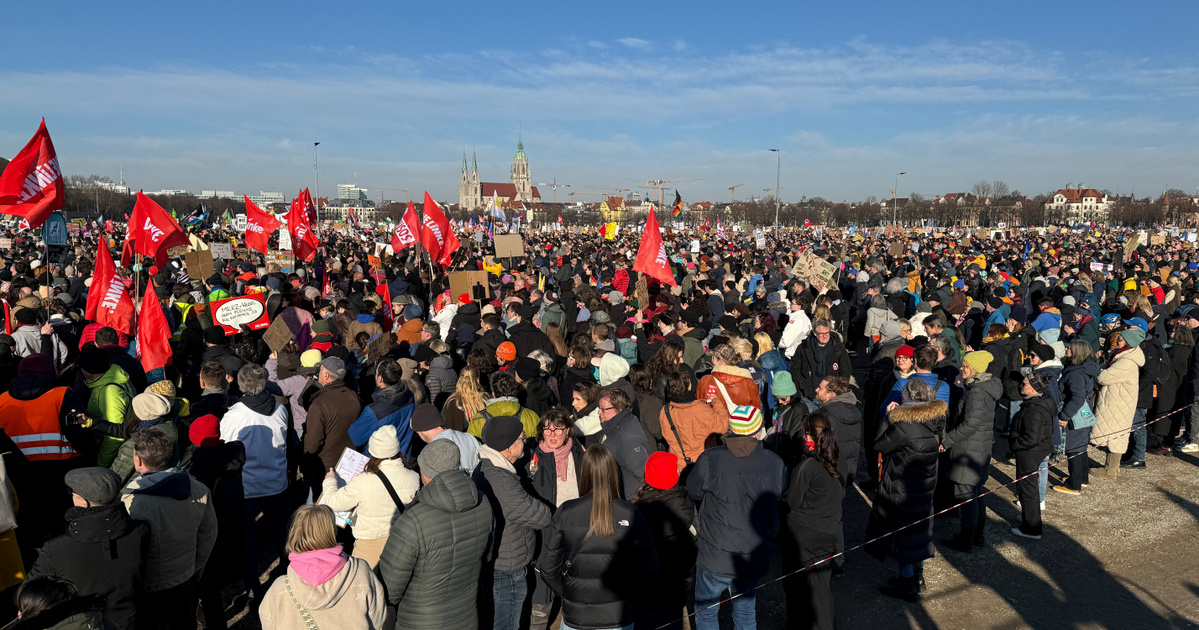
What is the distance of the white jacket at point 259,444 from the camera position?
16.2ft

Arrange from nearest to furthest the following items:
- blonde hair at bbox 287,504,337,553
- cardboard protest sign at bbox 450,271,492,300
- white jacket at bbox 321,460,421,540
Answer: blonde hair at bbox 287,504,337,553 → white jacket at bbox 321,460,421,540 → cardboard protest sign at bbox 450,271,492,300

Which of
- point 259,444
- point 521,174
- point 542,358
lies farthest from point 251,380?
point 521,174

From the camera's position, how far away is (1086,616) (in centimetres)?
500

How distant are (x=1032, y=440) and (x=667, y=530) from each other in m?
3.60

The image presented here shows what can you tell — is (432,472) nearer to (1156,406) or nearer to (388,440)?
(388,440)

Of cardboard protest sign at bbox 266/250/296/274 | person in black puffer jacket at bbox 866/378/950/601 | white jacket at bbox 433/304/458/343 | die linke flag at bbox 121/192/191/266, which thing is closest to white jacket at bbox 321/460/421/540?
person in black puffer jacket at bbox 866/378/950/601

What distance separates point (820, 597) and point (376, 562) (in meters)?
2.65

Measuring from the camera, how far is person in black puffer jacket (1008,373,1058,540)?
580 centimetres

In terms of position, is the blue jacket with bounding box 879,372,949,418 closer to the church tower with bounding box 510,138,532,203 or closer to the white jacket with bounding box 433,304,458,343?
the white jacket with bounding box 433,304,458,343

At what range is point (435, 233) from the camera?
44.4ft

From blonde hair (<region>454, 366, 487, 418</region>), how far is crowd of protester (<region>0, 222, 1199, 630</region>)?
25mm

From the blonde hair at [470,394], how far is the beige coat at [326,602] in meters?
2.18

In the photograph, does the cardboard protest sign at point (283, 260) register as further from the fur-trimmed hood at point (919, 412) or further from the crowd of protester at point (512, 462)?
the fur-trimmed hood at point (919, 412)

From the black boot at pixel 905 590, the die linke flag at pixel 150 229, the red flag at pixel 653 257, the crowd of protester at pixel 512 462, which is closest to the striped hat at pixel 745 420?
the crowd of protester at pixel 512 462
